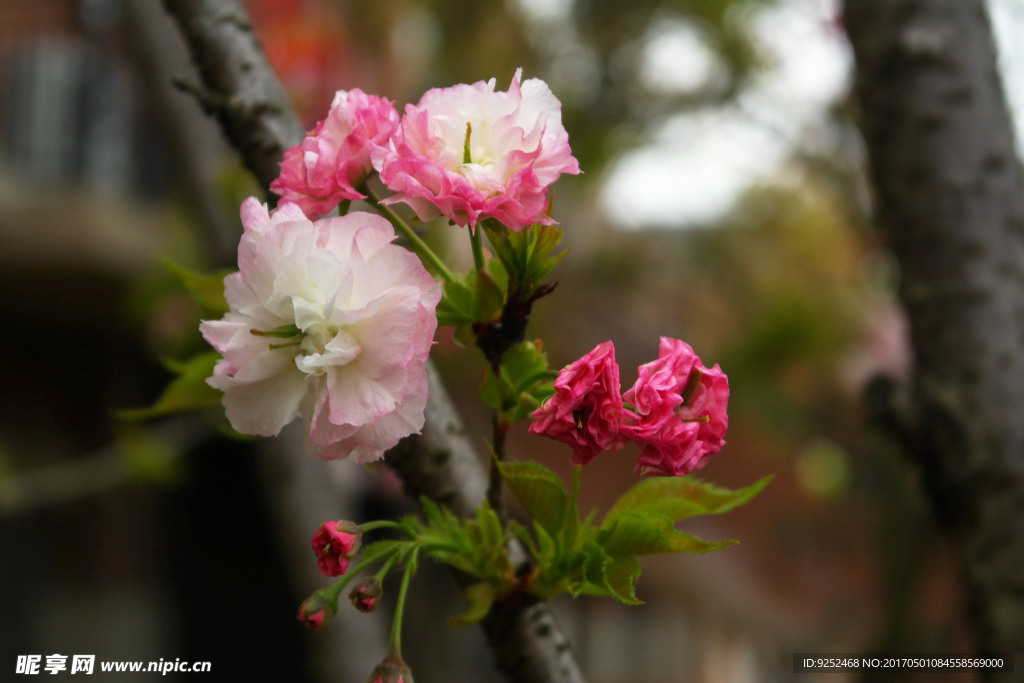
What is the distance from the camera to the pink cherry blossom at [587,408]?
315 mm

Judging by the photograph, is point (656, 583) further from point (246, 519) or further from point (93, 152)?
point (93, 152)

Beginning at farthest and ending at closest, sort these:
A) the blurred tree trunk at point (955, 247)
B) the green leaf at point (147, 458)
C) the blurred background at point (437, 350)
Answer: the blurred background at point (437, 350) < the green leaf at point (147, 458) < the blurred tree trunk at point (955, 247)

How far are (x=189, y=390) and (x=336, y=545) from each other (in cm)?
19

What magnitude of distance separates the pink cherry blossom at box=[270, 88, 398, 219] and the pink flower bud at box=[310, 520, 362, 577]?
0.14m

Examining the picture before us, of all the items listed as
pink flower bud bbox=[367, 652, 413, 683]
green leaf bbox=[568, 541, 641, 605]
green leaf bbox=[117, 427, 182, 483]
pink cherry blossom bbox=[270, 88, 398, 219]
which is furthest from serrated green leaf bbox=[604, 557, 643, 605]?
green leaf bbox=[117, 427, 182, 483]

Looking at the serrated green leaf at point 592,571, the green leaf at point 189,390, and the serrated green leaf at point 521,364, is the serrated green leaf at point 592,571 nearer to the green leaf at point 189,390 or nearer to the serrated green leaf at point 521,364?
the serrated green leaf at point 521,364

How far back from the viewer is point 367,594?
1.16ft

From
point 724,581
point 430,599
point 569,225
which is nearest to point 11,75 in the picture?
point 569,225

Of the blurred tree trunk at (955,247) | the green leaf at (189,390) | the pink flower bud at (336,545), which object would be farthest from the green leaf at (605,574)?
the blurred tree trunk at (955,247)

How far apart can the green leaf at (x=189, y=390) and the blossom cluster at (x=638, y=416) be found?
0.81 feet

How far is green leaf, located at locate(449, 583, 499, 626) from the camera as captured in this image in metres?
0.39

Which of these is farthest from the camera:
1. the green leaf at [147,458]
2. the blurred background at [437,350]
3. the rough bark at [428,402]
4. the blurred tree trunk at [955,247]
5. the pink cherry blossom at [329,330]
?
the blurred background at [437,350]

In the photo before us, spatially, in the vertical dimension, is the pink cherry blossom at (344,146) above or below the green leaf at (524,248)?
above

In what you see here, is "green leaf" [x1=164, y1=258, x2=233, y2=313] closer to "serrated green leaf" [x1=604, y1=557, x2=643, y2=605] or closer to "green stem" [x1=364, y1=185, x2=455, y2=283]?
"green stem" [x1=364, y1=185, x2=455, y2=283]
